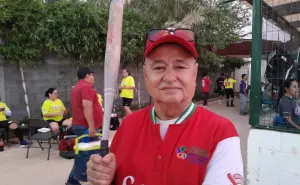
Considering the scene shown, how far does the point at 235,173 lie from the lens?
1.19 metres

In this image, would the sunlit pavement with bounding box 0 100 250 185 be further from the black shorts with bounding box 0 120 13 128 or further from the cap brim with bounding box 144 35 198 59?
the cap brim with bounding box 144 35 198 59

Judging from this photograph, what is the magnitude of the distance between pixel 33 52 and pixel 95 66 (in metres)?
2.56

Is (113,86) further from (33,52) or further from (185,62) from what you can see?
(33,52)

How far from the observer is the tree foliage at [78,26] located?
7.50 m

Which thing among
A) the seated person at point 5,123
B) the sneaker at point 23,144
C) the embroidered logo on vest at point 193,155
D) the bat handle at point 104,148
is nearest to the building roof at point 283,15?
the embroidered logo on vest at point 193,155

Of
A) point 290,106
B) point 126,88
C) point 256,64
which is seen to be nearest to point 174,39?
point 256,64

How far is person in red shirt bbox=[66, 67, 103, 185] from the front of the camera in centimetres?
A: 420

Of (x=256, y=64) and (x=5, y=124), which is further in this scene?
(x=5, y=124)

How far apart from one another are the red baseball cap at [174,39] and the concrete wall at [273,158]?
2.11 m

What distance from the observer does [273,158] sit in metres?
3.01

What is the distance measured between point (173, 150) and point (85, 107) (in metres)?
3.14

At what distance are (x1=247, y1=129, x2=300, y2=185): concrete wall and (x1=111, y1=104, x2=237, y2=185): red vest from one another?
1.97 meters

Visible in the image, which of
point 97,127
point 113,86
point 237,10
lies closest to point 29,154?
point 97,127

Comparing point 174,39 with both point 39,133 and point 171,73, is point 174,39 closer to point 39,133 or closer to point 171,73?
point 171,73
